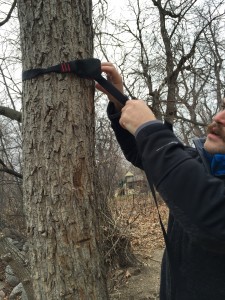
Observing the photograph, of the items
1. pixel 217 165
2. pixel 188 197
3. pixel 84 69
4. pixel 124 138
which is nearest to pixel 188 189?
pixel 188 197

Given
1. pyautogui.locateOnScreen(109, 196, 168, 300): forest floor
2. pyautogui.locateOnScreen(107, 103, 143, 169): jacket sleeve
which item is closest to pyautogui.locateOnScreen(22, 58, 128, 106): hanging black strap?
pyautogui.locateOnScreen(107, 103, 143, 169): jacket sleeve

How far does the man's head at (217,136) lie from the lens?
53.9 inches

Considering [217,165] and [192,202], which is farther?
[217,165]

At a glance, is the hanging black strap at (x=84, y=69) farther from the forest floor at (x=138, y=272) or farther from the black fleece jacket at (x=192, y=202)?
the forest floor at (x=138, y=272)

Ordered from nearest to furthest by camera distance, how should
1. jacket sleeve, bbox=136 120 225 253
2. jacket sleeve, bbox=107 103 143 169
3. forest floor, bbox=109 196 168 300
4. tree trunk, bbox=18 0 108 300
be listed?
jacket sleeve, bbox=136 120 225 253, tree trunk, bbox=18 0 108 300, jacket sleeve, bbox=107 103 143 169, forest floor, bbox=109 196 168 300

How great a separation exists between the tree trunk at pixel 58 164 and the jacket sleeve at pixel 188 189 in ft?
2.06

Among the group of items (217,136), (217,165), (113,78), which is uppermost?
(113,78)

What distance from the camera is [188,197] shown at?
113 cm

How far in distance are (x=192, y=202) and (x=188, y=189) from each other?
4cm

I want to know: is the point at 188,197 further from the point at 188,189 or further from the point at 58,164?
the point at 58,164

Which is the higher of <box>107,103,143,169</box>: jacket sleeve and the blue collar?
<box>107,103,143,169</box>: jacket sleeve

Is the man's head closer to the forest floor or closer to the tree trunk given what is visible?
the tree trunk

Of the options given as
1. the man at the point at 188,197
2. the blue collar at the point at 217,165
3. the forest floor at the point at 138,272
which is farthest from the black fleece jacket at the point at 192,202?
the forest floor at the point at 138,272

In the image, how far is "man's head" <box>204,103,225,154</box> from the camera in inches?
53.9
